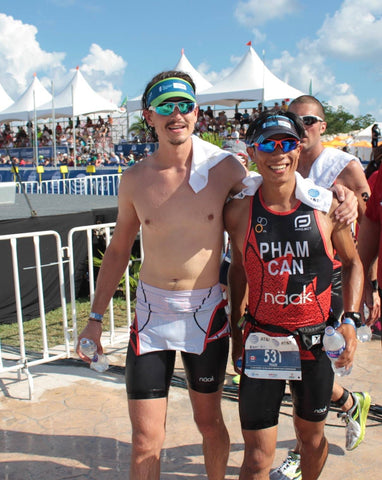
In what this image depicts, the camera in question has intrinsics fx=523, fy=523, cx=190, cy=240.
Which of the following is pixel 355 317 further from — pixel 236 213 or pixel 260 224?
pixel 236 213

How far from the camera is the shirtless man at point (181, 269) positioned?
8.56 ft

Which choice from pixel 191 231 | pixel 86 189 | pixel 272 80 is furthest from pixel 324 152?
pixel 272 80

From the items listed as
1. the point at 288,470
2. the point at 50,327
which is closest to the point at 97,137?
the point at 50,327

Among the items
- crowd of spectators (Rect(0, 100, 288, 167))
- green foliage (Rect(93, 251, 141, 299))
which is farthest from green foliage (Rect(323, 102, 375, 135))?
green foliage (Rect(93, 251, 141, 299))

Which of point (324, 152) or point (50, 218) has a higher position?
point (324, 152)

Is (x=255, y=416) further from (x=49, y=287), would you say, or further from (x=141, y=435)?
(x=49, y=287)

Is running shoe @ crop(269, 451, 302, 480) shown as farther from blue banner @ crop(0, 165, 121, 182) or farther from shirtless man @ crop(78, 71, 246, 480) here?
blue banner @ crop(0, 165, 121, 182)

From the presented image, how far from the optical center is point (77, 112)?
25.0 m

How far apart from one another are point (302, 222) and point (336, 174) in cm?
124

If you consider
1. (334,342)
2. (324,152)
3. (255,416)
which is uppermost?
(324,152)

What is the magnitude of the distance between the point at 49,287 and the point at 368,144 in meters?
24.7

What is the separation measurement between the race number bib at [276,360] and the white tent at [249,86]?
18.0m

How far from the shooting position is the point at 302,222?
7.89 feet

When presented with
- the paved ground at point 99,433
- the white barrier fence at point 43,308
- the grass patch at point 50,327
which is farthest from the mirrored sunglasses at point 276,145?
the grass patch at point 50,327
